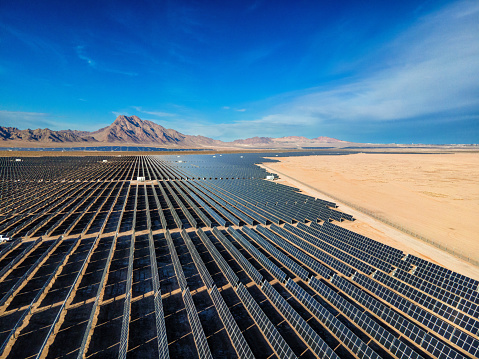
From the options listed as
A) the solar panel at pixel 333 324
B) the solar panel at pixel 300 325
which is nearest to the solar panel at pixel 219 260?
the solar panel at pixel 300 325

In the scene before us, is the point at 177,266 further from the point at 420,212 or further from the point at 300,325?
the point at 420,212

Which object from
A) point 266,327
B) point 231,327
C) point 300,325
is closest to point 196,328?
point 231,327

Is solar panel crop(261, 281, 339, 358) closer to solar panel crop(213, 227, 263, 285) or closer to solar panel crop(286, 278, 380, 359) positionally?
solar panel crop(213, 227, 263, 285)

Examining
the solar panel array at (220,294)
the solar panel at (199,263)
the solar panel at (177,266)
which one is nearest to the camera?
the solar panel array at (220,294)

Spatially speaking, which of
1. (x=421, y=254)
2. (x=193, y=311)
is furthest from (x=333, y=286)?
(x=421, y=254)

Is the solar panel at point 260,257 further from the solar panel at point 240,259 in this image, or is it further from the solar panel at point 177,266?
the solar panel at point 177,266

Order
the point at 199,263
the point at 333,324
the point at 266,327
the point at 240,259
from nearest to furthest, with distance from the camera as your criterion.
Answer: the point at 266,327 → the point at 333,324 → the point at 199,263 → the point at 240,259

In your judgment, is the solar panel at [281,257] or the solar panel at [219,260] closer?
the solar panel at [219,260]

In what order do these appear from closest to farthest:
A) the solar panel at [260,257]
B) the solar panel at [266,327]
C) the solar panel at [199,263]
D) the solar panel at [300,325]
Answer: the solar panel at [266,327] < the solar panel at [300,325] < the solar panel at [199,263] < the solar panel at [260,257]

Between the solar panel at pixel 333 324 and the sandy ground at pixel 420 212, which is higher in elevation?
the solar panel at pixel 333 324
